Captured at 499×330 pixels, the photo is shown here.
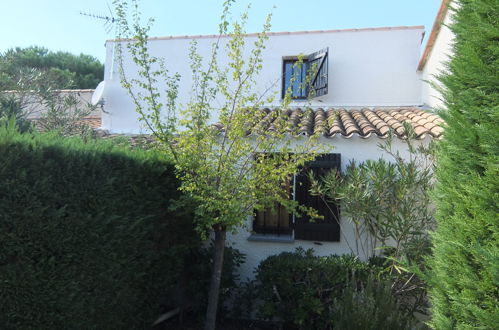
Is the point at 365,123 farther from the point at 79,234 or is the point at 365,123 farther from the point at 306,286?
the point at 79,234

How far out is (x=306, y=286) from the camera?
6402 millimetres

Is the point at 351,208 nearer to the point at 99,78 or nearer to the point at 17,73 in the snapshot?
the point at 17,73

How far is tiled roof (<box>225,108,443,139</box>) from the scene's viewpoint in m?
6.85

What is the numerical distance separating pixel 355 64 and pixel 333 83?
2.56 ft

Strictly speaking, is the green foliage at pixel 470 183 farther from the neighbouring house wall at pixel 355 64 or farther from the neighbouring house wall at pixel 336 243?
the neighbouring house wall at pixel 355 64

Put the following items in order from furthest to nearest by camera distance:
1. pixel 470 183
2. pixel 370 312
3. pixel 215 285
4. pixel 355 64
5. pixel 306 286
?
1. pixel 355 64
2. pixel 306 286
3. pixel 215 285
4. pixel 370 312
5. pixel 470 183

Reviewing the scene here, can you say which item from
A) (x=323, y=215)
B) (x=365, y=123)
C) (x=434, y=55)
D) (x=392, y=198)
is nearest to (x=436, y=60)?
(x=434, y=55)

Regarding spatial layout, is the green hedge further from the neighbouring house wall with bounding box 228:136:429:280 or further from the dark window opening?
the dark window opening

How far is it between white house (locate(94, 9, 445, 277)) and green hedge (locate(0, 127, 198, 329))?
2.50 metres

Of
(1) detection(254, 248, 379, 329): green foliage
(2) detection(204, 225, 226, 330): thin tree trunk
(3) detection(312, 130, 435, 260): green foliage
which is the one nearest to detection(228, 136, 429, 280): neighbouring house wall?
(3) detection(312, 130, 435, 260): green foliage

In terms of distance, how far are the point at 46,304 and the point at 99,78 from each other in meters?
21.2

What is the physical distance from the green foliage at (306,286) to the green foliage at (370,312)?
3.63 ft

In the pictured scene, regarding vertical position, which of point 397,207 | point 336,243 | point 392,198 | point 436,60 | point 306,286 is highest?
point 436,60

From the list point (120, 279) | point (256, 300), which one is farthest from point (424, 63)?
point (120, 279)
